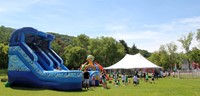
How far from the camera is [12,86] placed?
63.0ft

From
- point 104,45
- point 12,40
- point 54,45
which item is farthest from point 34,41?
point 54,45

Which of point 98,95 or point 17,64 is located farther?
point 17,64

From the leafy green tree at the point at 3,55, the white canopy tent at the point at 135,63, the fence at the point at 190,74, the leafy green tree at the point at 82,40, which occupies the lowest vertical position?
the fence at the point at 190,74

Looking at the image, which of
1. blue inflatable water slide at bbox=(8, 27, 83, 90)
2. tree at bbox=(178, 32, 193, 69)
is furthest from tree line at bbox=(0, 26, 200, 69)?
blue inflatable water slide at bbox=(8, 27, 83, 90)

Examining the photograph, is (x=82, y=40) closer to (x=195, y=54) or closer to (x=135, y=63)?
(x=195, y=54)

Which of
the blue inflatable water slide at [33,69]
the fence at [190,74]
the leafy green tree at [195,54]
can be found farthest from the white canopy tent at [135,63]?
the leafy green tree at [195,54]

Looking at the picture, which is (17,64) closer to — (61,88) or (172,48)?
(61,88)

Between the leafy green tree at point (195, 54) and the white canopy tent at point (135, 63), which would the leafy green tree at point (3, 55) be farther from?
the leafy green tree at point (195, 54)

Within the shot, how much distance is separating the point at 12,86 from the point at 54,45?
193 ft

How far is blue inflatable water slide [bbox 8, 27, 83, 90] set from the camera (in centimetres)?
1756

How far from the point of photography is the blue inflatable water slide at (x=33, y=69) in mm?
17562

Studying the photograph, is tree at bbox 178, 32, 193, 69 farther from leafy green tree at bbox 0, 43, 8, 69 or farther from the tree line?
leafy green tree at bbox 0, 43, 8, 69

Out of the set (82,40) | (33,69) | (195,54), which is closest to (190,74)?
(33,69)

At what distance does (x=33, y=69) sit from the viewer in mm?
18406
